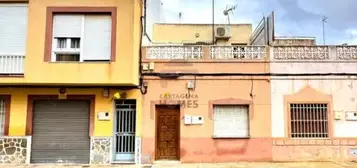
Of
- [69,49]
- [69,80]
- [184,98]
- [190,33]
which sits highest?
[190,33]

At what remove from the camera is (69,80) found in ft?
45.7

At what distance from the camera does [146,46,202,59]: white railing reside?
15.3 m

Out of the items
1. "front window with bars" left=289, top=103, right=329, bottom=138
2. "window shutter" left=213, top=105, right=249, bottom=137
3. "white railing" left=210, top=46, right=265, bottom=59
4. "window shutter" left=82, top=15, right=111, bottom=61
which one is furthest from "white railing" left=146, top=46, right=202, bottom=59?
"front window with bars" left=289, top=103, right=329, bottom=138

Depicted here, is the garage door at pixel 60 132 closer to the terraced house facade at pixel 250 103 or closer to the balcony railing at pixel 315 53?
the terraced house facade at pixel 250 103

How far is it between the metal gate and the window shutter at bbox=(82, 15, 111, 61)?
6.74ft

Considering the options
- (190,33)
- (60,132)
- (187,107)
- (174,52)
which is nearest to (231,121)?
(187,107)

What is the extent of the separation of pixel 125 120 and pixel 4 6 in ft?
20.1

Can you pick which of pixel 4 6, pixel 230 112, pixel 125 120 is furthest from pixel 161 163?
pixel 4 6

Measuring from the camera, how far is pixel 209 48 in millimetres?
15352

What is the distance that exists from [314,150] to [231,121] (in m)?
3.27

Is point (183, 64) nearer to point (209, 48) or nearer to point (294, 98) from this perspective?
point (209, 48)

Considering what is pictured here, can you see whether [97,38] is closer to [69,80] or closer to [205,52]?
[69,80]

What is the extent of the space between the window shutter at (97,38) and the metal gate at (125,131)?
6.74 feet

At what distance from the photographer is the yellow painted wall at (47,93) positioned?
1484cm
